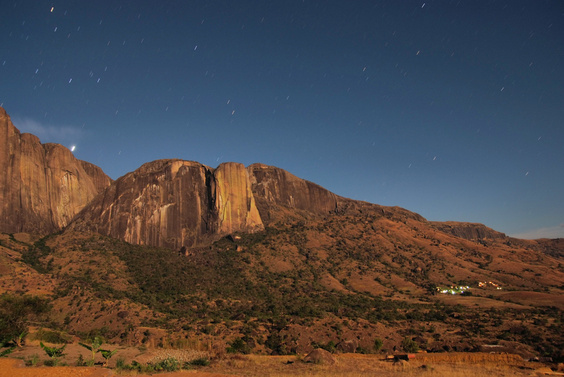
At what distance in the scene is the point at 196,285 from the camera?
66.1 metres

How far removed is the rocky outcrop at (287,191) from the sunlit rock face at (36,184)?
54.2 m

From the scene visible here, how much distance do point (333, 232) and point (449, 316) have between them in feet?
182

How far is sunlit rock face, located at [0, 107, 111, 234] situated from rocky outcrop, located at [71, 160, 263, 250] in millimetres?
6031

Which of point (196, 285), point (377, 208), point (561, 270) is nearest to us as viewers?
point (196, 285)

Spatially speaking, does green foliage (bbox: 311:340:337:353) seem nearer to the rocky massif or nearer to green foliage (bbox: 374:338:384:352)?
the rocky massif

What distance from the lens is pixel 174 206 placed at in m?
93.3

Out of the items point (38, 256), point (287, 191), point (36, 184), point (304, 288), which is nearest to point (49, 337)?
point (38, 256)

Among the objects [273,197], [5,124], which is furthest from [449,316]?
[5,124]

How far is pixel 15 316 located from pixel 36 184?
6485 cm

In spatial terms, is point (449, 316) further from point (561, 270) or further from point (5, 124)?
point (5, 124)

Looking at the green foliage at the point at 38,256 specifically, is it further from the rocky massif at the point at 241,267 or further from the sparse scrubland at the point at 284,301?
the rocky massif at the point at 241,267

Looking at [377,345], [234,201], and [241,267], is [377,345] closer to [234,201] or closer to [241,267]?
[241,267]

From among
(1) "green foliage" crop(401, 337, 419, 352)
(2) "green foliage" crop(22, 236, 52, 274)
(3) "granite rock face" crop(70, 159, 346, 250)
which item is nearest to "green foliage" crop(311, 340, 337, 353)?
(1) "green foliage" crop(401, 337, 419, 352)

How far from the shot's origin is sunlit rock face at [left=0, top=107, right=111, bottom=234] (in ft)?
240
